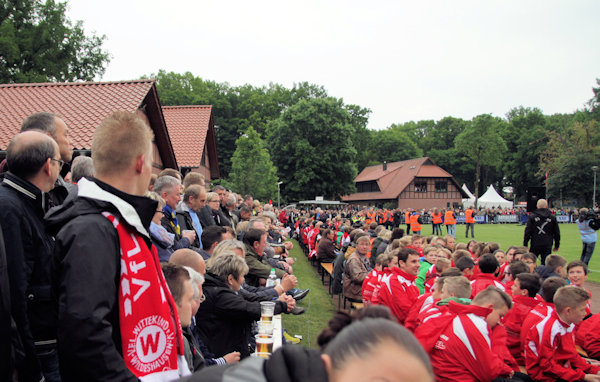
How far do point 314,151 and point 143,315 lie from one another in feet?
166

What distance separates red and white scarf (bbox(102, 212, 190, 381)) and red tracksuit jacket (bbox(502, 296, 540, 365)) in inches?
191

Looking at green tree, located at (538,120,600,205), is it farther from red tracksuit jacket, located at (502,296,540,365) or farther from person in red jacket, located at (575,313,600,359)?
red tracksuit jacket, located at (502,296,540,365)

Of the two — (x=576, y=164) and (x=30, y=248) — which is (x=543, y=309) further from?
(x=576, y=164)

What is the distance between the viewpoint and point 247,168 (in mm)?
28516

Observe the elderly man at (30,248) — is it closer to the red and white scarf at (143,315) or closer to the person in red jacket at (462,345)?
the red and white scarf at (143,315)

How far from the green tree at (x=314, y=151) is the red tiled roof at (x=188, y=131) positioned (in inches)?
928

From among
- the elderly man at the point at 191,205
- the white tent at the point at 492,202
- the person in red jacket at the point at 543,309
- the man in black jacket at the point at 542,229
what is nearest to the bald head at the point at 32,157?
the elderly man at the point at 191,205

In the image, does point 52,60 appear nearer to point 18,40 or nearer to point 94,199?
point 18,40

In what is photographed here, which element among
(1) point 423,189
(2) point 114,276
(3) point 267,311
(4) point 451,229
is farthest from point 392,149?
(2) point 114,276

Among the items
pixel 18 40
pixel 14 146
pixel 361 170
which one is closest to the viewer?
pixel 14 146

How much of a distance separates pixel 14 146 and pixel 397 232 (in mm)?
8829

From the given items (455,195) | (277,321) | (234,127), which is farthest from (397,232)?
(455,195)

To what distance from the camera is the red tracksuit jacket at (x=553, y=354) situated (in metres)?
4.40

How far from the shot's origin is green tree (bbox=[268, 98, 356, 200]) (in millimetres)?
51969
